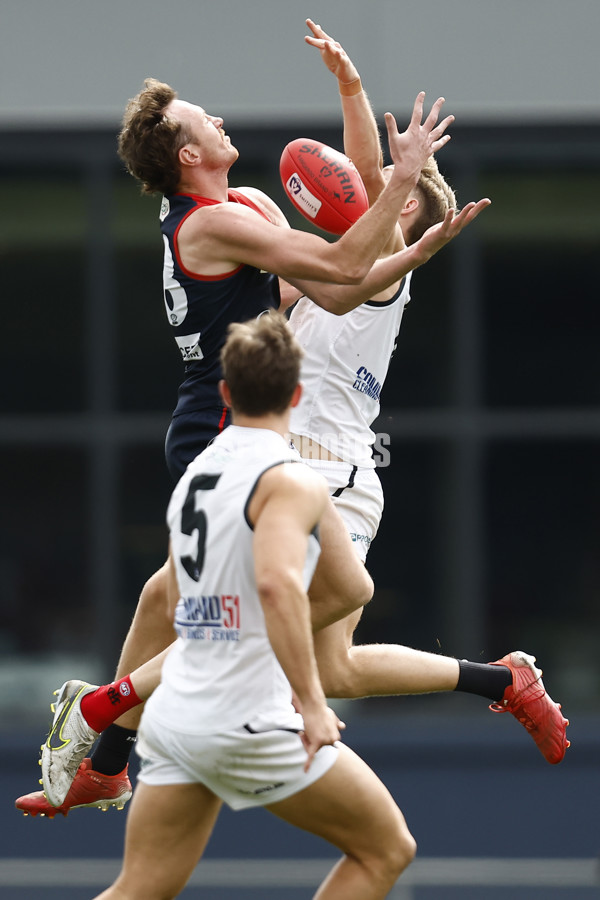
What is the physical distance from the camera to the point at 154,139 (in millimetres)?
4551

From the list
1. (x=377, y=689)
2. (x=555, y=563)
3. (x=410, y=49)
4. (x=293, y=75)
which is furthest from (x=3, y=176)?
(x=377, y=689)

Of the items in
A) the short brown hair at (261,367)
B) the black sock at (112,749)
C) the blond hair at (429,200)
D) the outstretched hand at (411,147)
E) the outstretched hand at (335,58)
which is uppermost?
the outstretched hand at (335,58)

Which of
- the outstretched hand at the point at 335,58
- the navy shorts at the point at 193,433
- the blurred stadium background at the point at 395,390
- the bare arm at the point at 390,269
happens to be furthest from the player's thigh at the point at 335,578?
the blurred stadium background at the point at 395,390

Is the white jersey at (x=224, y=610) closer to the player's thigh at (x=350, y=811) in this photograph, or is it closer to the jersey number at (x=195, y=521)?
the jersey number at (x=195, y=521)

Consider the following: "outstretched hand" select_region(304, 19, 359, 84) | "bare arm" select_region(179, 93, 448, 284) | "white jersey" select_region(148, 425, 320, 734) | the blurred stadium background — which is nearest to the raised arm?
"outstretched hand" select_region(304, 19, 359, 84)

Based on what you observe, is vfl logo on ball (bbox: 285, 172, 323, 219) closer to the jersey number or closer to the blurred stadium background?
the jersey number

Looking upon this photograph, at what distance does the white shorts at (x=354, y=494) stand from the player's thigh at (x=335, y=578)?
342 millimetres

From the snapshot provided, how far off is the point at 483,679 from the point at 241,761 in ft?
5.52

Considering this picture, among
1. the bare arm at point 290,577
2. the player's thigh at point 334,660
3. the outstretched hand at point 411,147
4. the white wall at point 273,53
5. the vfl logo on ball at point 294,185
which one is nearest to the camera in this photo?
the bare arm at point 290,577

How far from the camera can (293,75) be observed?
9.05 meters

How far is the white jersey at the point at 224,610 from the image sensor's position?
362 centimetres

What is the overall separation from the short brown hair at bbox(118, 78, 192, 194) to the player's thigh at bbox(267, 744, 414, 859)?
6.57ft

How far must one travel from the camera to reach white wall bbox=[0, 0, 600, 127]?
356 inches

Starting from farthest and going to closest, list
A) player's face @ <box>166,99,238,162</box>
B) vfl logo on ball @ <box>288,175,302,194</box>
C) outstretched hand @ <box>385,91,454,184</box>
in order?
vfl logo on ball @ <box>288,175,302,194</box> < player's face @ <box>166,99,238,162</box> < outstretched hand @ <box>385,91,454,184</box>
